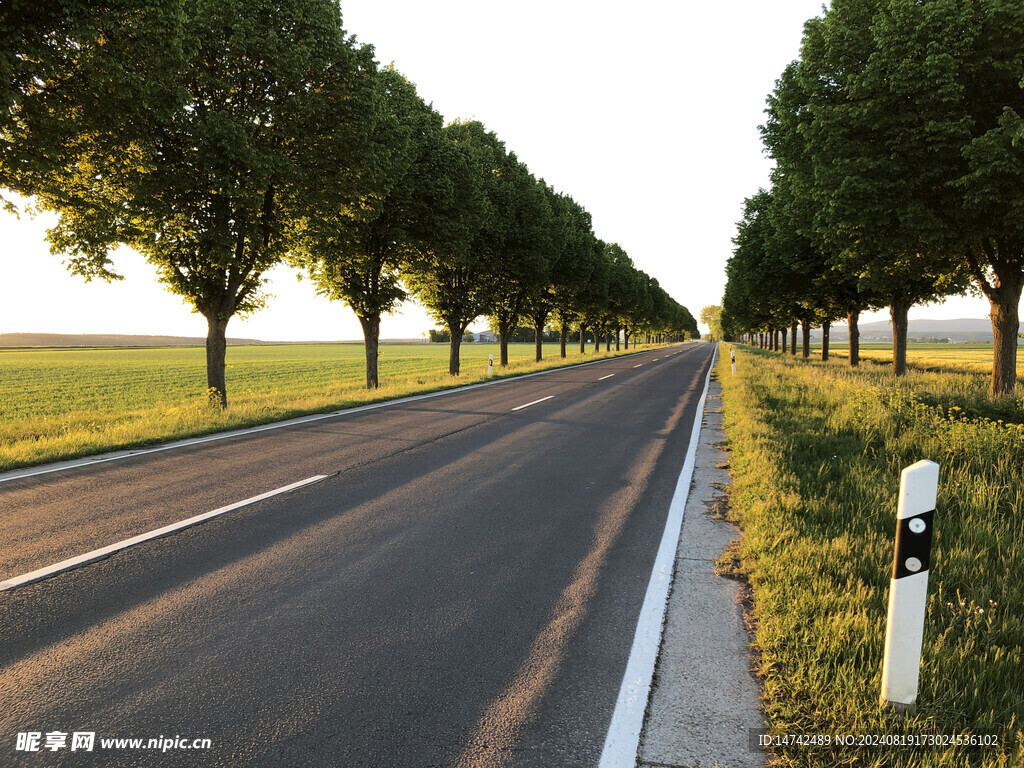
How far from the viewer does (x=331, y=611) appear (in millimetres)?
3557

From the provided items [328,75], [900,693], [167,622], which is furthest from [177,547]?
[328,75]

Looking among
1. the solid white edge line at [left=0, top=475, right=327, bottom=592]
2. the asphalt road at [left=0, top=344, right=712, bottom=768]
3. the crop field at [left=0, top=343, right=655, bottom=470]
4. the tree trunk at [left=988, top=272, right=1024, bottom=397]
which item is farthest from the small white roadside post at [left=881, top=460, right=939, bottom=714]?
the tree trunk at [left=988, top=272, right=1024, bottom=397]

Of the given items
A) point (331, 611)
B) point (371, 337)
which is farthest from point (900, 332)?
point (331, 611)

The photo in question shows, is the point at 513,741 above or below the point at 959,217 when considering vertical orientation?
below

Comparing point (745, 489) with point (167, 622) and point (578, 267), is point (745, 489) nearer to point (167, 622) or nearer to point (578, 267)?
point (167, 622)

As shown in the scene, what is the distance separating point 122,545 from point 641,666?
4.44m

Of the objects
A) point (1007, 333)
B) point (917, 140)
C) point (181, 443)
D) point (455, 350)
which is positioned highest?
point (917, 140)

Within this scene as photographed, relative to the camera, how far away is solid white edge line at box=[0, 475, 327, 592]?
392cm

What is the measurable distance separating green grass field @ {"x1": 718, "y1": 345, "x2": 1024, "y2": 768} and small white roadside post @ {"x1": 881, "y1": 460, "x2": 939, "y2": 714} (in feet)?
0.39

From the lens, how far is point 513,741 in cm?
243

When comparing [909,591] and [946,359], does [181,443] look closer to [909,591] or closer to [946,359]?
[909,591]

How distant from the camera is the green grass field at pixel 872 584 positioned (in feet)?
7.93

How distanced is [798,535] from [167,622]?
191 inches

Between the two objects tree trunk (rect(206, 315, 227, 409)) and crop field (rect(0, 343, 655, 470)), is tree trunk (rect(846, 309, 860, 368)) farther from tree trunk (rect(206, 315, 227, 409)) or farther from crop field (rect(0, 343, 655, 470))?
tree trunk (rect(206, 315, 227, 409))
